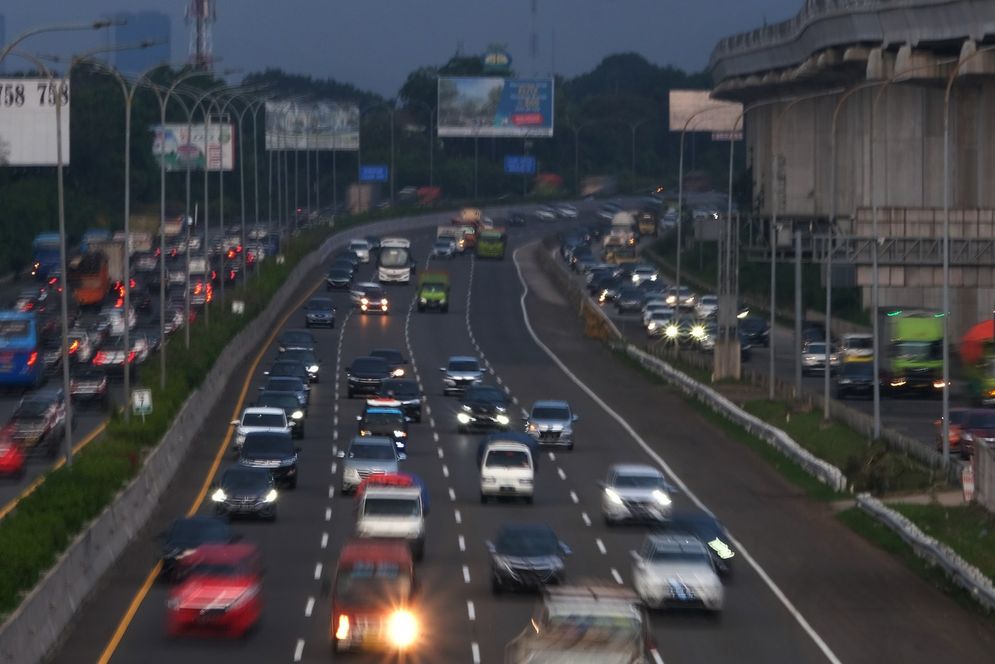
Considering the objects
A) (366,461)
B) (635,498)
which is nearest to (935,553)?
(635,498)

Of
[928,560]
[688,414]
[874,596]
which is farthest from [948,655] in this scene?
[688,414]

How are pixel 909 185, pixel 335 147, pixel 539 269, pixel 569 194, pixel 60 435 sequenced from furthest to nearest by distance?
pixel 569 194 → pixel 335 147 → pixel 539 269 → pixel 909 185 → pixel 60 435

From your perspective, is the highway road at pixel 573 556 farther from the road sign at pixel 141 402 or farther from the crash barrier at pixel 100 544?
the road sign at pixel 141 402

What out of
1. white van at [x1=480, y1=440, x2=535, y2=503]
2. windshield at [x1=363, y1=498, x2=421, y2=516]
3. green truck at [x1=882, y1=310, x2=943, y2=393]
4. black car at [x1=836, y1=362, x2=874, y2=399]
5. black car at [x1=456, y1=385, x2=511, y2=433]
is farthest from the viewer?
green truck at [x1=882, y1=310, x2=943, y2=393]

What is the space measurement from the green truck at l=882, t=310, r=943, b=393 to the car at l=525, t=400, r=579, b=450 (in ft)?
58.8

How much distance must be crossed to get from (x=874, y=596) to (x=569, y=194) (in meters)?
168

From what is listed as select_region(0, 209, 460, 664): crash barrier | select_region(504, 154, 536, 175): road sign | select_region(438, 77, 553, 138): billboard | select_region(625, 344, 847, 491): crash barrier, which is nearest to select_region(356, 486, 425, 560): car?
select_region(0, 209, 460, 664): crash barrier

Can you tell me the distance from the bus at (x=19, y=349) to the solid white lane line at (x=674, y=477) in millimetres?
18610

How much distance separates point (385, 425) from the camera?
170ft

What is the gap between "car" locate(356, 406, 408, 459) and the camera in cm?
5147

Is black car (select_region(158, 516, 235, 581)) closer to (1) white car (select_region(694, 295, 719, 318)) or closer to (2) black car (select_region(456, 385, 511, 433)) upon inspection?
(2) black car (select_region(456, 385, 511, 433))

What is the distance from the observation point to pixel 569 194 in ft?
655

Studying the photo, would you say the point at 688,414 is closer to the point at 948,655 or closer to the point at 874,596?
the point at 874,596

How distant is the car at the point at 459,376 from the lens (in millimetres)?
65625
